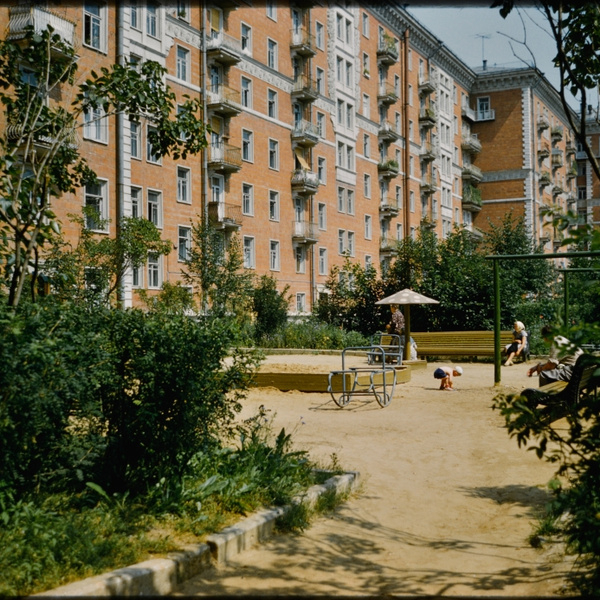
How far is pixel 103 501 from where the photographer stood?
5480mm

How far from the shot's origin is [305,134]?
43000 millimetres

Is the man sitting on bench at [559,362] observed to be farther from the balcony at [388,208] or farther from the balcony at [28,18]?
the balcony at [388,208]

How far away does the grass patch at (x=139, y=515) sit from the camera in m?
4.22

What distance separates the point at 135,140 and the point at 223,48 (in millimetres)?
7441

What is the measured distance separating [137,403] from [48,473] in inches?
33.1

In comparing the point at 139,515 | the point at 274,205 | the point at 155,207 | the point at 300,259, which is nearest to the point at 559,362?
the point at 139,515

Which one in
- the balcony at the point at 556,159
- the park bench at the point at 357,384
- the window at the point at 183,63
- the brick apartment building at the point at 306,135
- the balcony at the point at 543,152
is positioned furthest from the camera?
the balcony at the point at 556,159

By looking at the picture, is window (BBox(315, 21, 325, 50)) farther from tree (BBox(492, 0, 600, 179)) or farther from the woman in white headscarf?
tree (BBox(492, 0, 600, 179))

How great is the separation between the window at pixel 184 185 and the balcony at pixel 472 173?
3856 cm

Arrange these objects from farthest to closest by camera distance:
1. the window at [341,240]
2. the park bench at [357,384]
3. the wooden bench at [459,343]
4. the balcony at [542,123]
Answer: the balcony at [542,123] < the window at [341,240] < the wooden bench at [459,343] < the park bench at [357,384]

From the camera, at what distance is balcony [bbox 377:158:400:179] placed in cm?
5272

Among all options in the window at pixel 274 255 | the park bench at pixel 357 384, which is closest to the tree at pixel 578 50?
the park bench at pixel 357 384

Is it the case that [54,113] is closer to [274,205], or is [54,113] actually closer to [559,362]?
[559,362]

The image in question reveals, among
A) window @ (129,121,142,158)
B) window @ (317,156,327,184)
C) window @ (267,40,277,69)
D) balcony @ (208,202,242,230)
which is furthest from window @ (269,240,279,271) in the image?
window @ (129,121,142,158)
